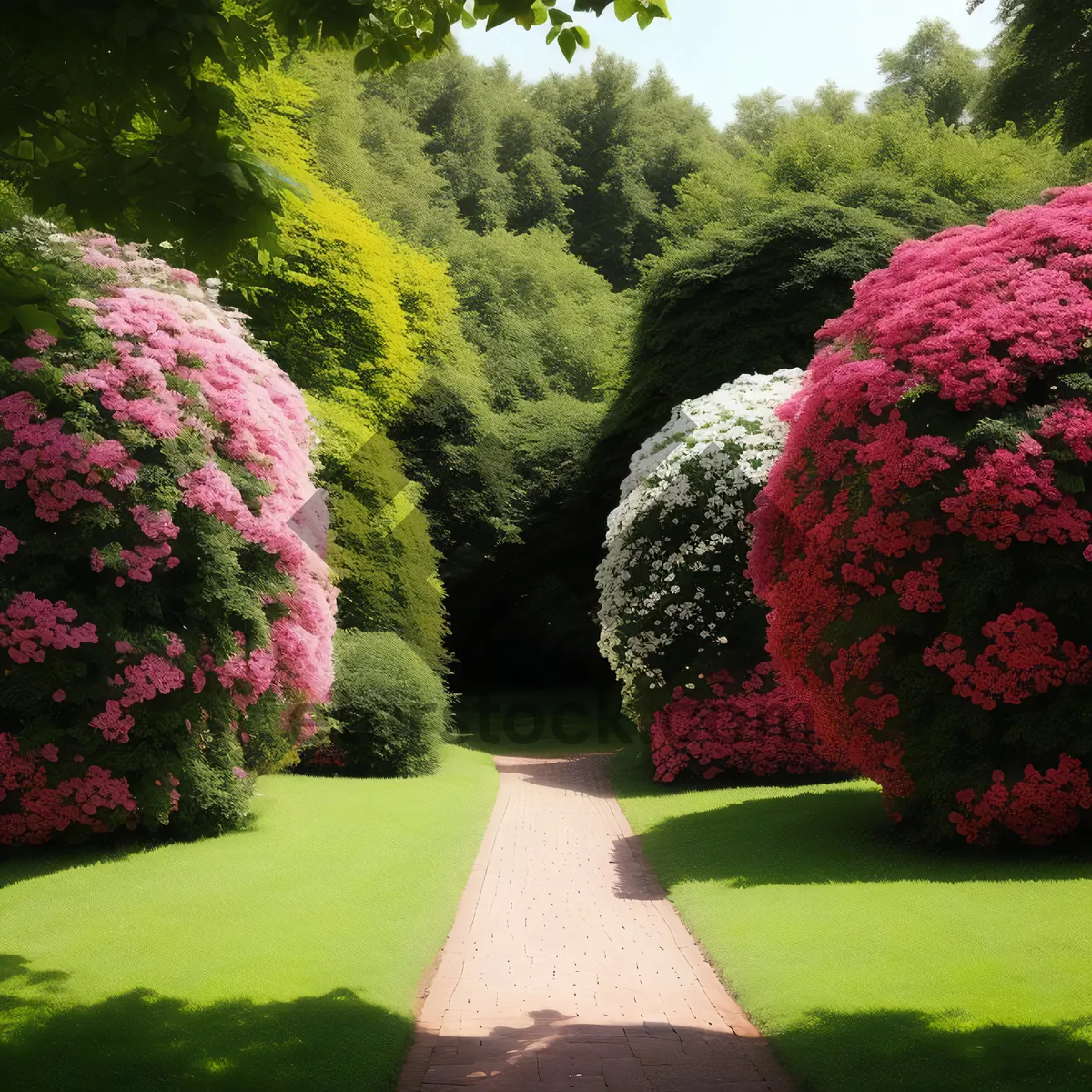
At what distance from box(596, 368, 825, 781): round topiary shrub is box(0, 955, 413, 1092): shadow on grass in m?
10.00

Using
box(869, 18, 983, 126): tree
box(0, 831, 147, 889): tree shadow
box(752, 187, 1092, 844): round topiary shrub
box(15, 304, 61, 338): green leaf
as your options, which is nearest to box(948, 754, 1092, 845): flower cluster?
box(752, 187, 1092, 844): round topiary shrub

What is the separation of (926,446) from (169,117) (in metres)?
7.20

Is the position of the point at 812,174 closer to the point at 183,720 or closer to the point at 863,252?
the point at 863,252

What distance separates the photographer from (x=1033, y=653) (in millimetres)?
9484

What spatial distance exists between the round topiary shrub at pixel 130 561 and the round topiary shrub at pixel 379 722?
5.59m

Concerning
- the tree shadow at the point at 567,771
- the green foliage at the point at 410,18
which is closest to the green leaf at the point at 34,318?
the green foliage at the point at 410,18

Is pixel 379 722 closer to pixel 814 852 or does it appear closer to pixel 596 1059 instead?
pixel 814 852

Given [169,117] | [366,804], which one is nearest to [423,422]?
[366,804]

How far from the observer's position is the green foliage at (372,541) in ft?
70.6

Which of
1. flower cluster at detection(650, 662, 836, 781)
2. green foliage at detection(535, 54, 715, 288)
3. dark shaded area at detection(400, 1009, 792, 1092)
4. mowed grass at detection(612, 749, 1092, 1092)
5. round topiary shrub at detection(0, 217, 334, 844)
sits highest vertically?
green foliage at detection(535, 54, 715, 288)

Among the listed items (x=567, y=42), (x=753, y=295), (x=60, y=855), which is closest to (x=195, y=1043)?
(x=567, y=42)

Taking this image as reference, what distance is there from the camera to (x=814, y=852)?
10688 mm

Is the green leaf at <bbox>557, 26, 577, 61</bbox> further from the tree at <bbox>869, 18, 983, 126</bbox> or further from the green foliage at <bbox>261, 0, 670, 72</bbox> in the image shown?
the tree at <bbox>869, 18, 983, 126</bbox>

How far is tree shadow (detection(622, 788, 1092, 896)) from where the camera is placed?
9453 millimetres
